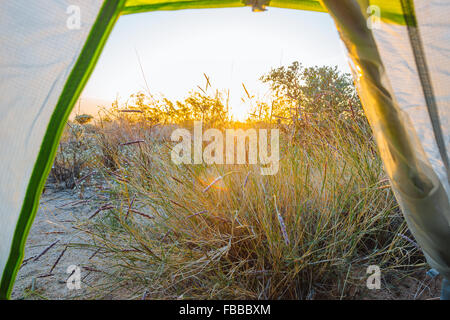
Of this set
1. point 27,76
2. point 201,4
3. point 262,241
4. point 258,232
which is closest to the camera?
point 27,76

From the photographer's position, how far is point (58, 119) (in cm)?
73

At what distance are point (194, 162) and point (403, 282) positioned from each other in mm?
1122

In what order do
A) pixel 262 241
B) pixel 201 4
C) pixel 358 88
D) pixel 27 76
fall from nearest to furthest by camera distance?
1. pixel 27 76
2. pixel 358 88
3. pixel 262 241
4. pixel 201 4

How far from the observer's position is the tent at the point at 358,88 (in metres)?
0.71

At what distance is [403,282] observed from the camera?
1074 mm

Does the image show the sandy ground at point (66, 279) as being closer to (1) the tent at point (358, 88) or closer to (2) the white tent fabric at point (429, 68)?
(1) the tent at point (358, 88)

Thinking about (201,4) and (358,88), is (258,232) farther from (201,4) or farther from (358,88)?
(201,4)

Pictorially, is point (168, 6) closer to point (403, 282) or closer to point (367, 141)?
point (367, 141)

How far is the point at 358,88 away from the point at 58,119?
36.4 inches

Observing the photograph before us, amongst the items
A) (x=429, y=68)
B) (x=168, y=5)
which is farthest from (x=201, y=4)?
(x=429, y=68)

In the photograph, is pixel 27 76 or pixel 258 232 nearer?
pixel 27 76

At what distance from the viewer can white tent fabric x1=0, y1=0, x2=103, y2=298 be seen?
2.30 feet

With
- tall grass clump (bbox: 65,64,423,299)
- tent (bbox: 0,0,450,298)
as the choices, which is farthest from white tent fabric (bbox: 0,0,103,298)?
tall grass clump (bbox: 65,64,423,299)
